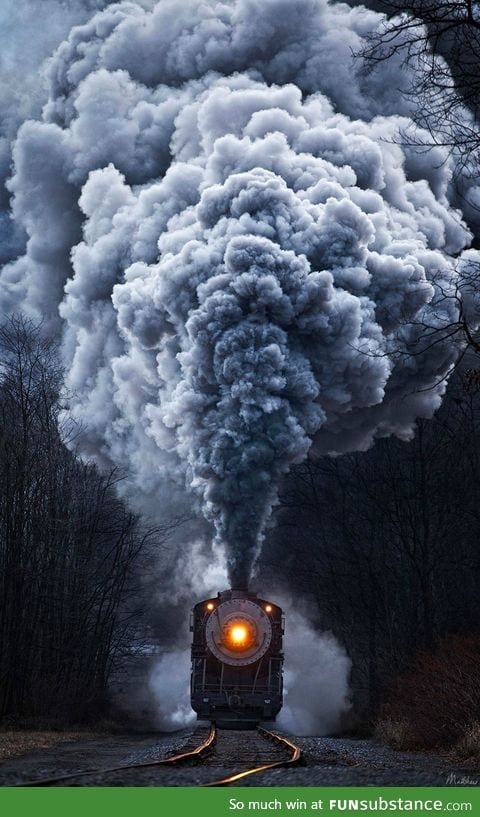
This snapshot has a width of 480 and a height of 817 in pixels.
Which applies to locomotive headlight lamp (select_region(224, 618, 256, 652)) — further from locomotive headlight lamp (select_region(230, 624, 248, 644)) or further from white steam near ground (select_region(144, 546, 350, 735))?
white steam near ground (select_region(144, 546, 350, 735))

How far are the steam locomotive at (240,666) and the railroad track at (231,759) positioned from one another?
5.01 ft

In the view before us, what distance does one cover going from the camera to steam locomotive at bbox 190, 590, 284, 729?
599 inches


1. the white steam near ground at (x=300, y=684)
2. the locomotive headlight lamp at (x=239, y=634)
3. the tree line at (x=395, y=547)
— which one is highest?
the tree line at (x=395, y=547)

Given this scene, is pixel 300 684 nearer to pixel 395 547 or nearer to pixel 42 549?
pixel 395 547

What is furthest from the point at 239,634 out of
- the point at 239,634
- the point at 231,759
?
the point at 231,759

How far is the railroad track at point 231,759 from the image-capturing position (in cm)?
580

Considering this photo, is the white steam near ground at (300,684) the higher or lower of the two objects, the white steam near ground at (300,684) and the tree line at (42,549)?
the lower

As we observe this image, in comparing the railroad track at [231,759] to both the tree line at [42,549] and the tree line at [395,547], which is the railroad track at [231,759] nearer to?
the tree line at [42,549]

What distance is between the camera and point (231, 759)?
884 cm

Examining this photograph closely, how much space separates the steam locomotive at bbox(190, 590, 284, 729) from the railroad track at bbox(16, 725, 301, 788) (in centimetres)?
153

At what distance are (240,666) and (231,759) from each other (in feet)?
21.1

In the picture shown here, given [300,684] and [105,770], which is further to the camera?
[300,684]
